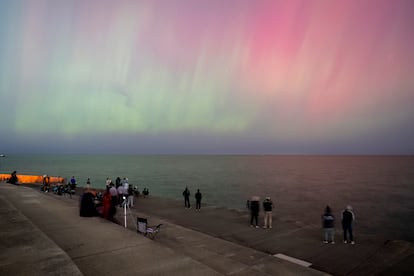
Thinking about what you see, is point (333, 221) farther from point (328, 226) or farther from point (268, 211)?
point (268, 211)

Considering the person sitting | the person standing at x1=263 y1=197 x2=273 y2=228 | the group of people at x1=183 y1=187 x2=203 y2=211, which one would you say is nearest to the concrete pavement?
the person sitting

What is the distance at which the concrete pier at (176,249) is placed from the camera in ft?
15.8

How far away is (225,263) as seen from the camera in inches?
252

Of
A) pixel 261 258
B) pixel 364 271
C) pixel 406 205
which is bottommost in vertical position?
pixel 406 205

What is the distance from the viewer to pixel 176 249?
881cm

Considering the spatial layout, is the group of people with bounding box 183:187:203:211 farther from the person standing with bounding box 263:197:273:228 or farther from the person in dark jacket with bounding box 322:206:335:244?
the person in dark jacket with bounding box 322:206:335:244

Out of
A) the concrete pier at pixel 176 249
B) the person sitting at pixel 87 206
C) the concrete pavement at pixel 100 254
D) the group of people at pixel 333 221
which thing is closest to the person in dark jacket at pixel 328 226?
the group of people at pixel 333 221

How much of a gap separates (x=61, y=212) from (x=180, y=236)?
4.73m

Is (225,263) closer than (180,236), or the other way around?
(225,263)

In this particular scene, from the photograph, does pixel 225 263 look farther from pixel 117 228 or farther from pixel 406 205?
pixel 406 205

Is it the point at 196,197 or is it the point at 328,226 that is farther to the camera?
the point at 196,197

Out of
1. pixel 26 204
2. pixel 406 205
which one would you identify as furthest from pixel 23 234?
pixel 406 205

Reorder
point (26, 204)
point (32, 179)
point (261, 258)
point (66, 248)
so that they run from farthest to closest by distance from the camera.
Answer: point (32, 179) → point (26, 204) → point (261, 258) → point (66, 248)

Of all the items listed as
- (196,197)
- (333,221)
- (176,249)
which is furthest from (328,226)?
(196,197)
